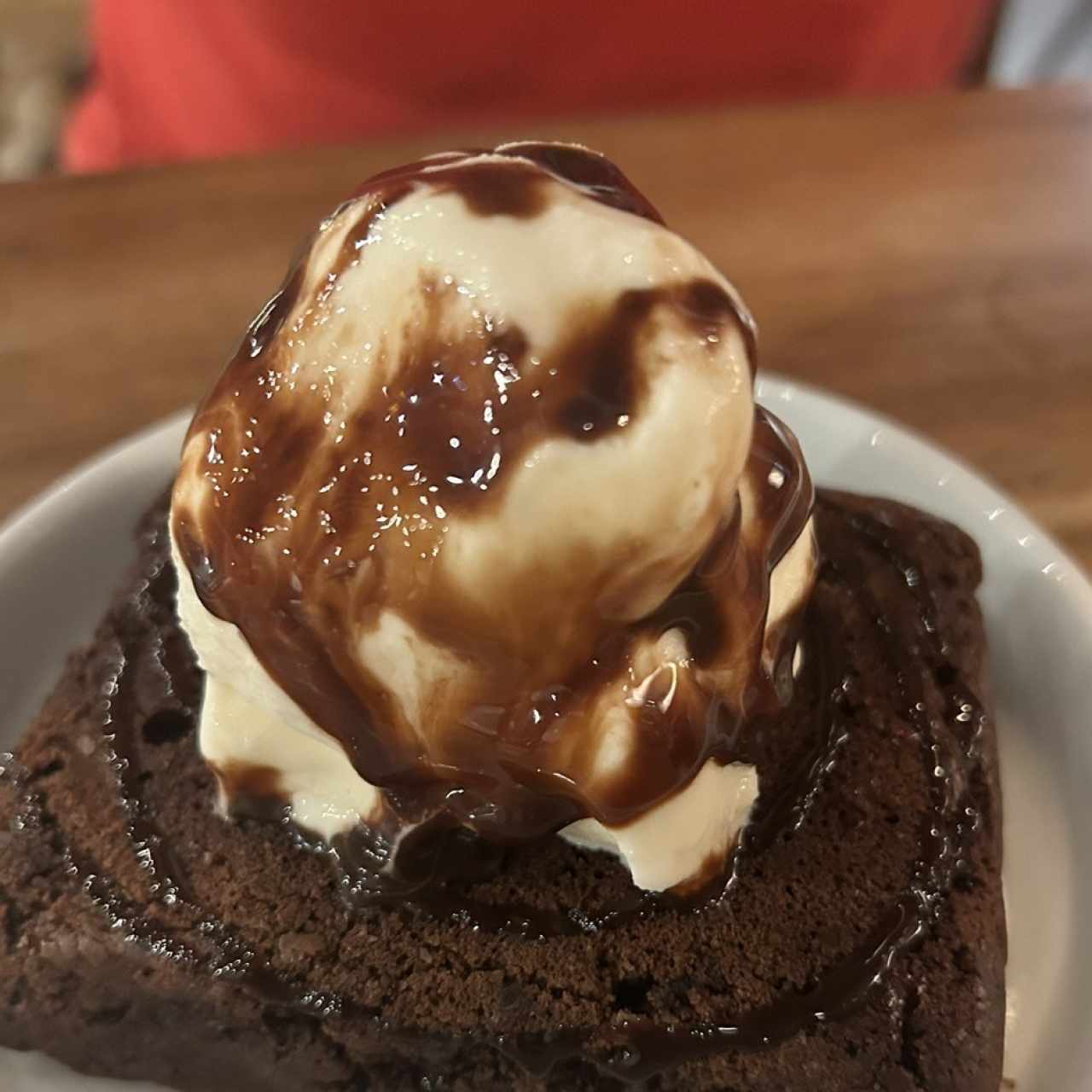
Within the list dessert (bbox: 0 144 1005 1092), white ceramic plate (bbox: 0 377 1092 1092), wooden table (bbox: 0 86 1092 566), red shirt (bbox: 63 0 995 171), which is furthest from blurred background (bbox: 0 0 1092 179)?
dessert (bbox: 0 144 1005 1092)

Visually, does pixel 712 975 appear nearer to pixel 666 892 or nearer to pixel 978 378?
pixel 666 892

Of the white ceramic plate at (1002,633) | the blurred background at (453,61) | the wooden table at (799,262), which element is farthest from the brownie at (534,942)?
the blurred background at (453,61)

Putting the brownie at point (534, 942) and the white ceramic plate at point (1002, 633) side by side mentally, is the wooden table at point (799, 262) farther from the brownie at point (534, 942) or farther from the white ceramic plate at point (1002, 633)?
the brownie at point (534, 942)

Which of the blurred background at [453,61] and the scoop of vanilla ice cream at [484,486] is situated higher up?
the scoop of vanilla ice cream at [484,486]

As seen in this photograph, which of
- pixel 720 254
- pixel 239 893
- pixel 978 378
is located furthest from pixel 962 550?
pixel 720 254

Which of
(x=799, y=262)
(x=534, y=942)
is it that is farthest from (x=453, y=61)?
(x=534, y=942)

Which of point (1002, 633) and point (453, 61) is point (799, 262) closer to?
point (453, 61)

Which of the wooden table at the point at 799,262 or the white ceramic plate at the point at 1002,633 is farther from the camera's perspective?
the wooden table at the point at 799,262
